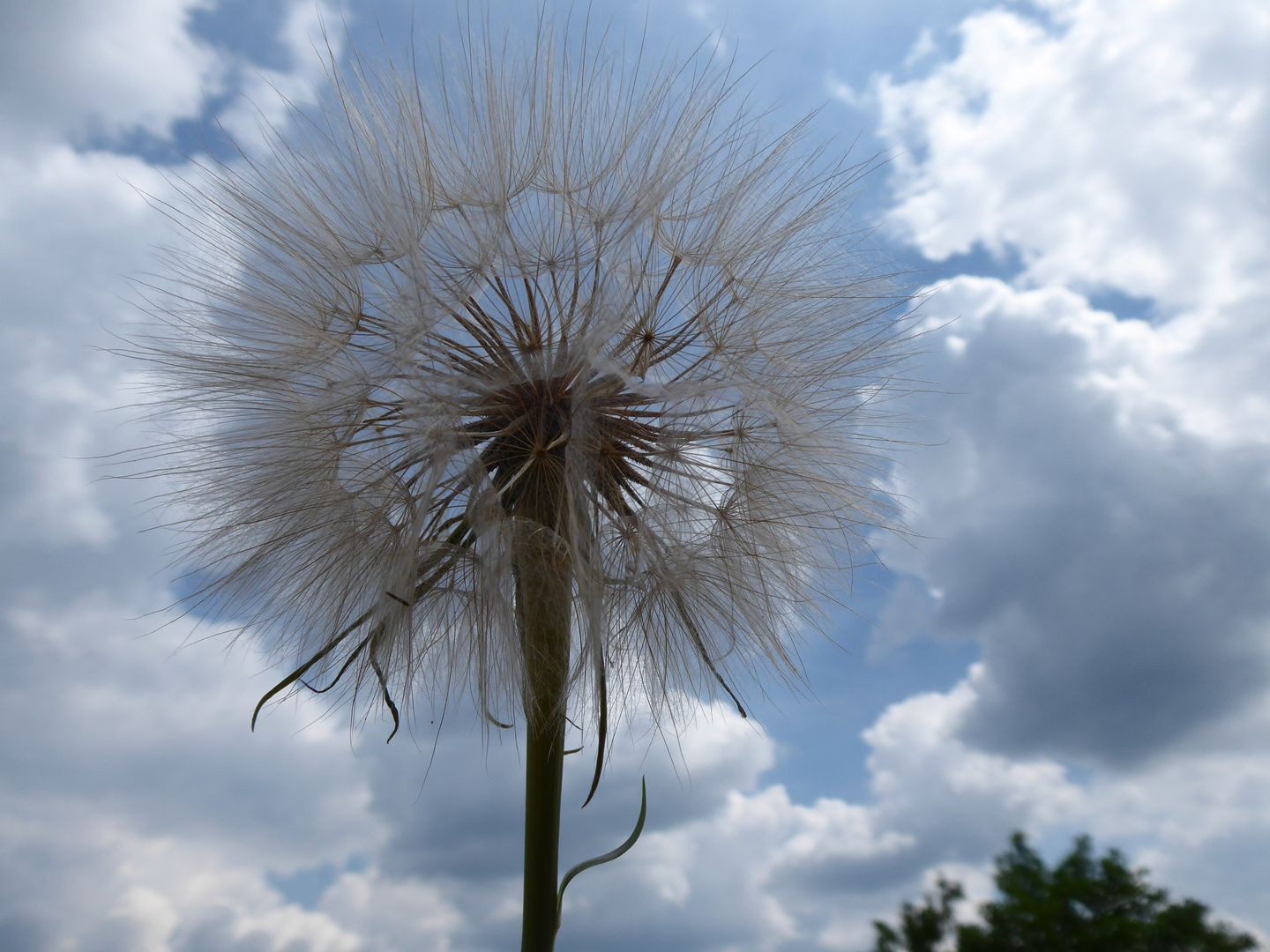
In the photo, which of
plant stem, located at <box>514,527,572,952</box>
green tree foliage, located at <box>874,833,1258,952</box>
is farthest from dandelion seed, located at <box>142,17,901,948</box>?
green tree foliage, located at <box>874,833,1258,952</box>

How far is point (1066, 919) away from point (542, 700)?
385 cm

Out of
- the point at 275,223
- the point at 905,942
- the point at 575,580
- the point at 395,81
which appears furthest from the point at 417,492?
the point at 905,942

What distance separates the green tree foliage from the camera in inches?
174

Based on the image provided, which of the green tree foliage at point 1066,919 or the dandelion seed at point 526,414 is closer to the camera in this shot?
the dandelion seed at point 526,414

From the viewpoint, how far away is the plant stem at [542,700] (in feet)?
9.31

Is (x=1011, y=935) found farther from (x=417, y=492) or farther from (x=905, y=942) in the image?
(x=417, y=492)

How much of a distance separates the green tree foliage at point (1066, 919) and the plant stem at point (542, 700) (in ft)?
9.80

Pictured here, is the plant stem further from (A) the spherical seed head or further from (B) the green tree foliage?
(B) the green tree foliage

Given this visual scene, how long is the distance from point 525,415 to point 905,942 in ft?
13.2

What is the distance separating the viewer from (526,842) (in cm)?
290

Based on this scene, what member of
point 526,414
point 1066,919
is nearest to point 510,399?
point 526,414

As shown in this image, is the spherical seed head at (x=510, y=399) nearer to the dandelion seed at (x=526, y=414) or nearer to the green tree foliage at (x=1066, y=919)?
the dandelion seed at (x=526, y=414)

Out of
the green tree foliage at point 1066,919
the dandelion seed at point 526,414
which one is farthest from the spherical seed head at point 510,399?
the green tree foliage at point 1066,919

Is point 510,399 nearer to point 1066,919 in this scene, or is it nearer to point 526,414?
point 526,414
